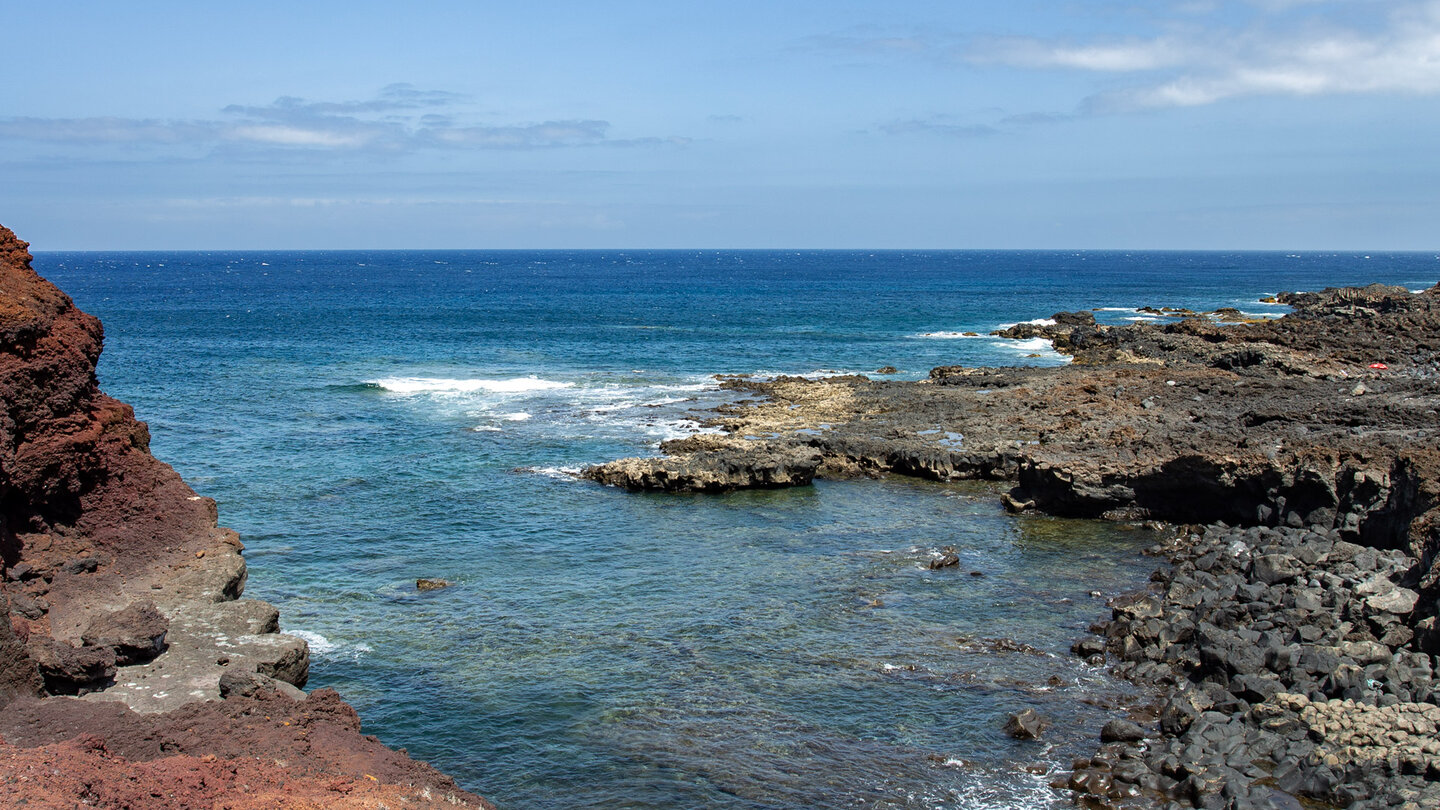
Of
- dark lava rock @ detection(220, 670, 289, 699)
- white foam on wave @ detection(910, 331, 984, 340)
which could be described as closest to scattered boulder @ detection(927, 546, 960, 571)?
dark lava rock @ detection(220, 670, 289, 699)

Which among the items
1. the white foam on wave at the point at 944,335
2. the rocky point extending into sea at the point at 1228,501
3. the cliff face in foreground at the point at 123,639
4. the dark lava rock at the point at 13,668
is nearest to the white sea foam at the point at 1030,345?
the white foam on wave at the point at 944,335

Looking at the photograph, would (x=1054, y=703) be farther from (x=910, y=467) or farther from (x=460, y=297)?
(x=460, y=297)

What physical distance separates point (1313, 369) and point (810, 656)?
43328 mm

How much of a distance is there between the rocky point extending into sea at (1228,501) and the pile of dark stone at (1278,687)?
5cm

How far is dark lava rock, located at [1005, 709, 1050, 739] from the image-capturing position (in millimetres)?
Answer: 19844

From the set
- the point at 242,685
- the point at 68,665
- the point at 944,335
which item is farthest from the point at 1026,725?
the point at 944,335

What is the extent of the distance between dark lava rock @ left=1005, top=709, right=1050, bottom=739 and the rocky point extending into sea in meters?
0.06

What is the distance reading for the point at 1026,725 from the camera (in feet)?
65.5

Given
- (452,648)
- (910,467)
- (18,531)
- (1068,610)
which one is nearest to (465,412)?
(910,467)

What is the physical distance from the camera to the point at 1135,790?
17594mm

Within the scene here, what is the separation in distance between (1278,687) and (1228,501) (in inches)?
551

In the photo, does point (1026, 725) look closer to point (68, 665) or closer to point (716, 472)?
point (68, 665)

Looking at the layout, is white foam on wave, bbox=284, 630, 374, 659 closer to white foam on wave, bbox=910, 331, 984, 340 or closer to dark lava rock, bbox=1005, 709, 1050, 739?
dark lava rock, bbox=1005, 709, 1050, 739

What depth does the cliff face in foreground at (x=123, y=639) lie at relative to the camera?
10359 millimetres
